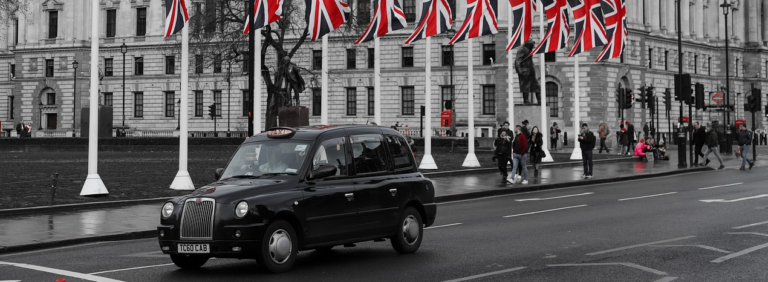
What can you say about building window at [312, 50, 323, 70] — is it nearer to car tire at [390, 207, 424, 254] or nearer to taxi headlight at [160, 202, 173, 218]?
car tire at [390, 207, 424, 254]

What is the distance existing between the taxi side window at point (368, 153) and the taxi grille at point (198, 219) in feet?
7.94

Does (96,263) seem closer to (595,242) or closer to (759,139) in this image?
(595,242)

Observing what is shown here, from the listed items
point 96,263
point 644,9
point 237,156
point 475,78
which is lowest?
point 96,263

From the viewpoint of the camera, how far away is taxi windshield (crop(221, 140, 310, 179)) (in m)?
12.3

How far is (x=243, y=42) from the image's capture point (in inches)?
2232

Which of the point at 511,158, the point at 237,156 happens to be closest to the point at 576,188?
the point at 511,158

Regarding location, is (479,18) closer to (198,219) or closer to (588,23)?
(588,23)

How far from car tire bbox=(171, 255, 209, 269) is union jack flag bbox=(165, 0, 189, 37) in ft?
40.6

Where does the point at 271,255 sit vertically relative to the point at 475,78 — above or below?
below

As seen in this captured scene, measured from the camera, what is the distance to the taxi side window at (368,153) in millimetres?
13000

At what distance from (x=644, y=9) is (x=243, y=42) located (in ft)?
137

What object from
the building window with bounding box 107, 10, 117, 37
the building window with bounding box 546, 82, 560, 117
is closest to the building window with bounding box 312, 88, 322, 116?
the building window with bounding box 546, 82, 560, 117

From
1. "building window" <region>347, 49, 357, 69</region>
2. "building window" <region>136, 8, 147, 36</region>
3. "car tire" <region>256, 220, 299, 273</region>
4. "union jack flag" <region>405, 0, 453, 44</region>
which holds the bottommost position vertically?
"car tire" <region>256, 220, 299, 273</region>

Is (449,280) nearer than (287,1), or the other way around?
(449,280)
